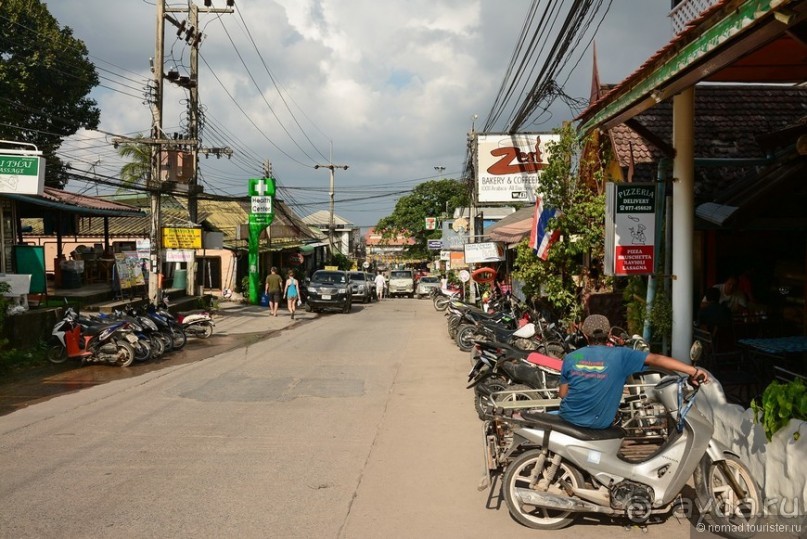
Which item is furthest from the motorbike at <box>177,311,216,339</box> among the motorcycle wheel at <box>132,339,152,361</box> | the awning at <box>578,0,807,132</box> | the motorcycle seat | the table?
the motorcycle seat

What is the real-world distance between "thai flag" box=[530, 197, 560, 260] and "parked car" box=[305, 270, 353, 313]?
14917 millimetres

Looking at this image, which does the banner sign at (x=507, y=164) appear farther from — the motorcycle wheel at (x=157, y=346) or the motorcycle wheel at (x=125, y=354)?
the motorcycle wheel at (x=125, y=354)

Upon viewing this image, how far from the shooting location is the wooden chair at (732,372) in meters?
7.63

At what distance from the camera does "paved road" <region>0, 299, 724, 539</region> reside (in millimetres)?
5051

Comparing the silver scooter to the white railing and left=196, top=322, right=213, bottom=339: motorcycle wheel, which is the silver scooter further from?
left=196, top=322, right=213, bottom=339: motorcycle wheel

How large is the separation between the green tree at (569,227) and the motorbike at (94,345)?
8.16m

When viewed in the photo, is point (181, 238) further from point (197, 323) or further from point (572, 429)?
point (572, 429)

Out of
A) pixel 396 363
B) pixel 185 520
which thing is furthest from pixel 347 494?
pixel 396 363

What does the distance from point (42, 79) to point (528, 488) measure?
28300mm

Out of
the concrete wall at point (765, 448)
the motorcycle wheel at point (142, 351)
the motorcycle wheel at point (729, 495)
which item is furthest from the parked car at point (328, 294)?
the motorcycle wheel at point (729, 495)

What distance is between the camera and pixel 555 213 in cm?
1273

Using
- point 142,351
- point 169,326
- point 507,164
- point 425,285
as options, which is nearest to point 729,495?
point 142,351

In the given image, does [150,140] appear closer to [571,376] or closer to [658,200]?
[658,200]

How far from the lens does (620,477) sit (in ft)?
15.9
